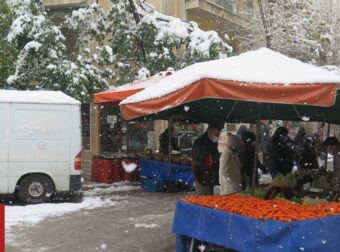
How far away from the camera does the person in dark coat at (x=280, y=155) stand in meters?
10.5

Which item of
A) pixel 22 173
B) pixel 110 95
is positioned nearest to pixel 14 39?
pixel 110 95

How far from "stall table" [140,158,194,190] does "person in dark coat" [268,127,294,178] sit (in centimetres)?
220

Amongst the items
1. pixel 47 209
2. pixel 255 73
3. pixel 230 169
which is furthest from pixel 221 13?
pixel 255 73

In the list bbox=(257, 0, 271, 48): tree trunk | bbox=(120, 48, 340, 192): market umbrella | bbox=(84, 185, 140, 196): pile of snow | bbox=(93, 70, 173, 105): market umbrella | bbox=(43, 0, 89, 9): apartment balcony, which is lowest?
bbox=(84, 185, 140, 196): pile of snow

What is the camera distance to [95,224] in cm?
895

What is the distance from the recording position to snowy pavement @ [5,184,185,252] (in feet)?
24.7

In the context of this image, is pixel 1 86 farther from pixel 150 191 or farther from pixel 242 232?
pixel 242 232

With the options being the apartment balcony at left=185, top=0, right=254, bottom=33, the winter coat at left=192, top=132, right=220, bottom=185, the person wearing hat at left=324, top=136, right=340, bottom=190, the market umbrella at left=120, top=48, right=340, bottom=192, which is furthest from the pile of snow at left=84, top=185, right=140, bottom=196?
the apartment balcony at left=185, top=0, right=254, bottom=33

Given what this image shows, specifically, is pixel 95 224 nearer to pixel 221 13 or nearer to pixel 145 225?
pixel 145 225

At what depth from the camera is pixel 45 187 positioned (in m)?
10.8

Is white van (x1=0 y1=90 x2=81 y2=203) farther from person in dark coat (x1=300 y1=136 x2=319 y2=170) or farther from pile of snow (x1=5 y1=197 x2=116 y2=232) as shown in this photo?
person in dark coat (x1=300 y1=136 x2=319 y2=170)

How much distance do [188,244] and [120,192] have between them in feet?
21.2

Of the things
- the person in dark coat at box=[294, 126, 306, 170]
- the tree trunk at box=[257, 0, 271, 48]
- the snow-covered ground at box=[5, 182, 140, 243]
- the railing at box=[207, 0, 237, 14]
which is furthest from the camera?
the railing at box=[207, 0, 237, 14]

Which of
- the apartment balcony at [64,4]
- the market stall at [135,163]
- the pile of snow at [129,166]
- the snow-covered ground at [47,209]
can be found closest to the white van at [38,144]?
the snow-covered ground at [47,209]
